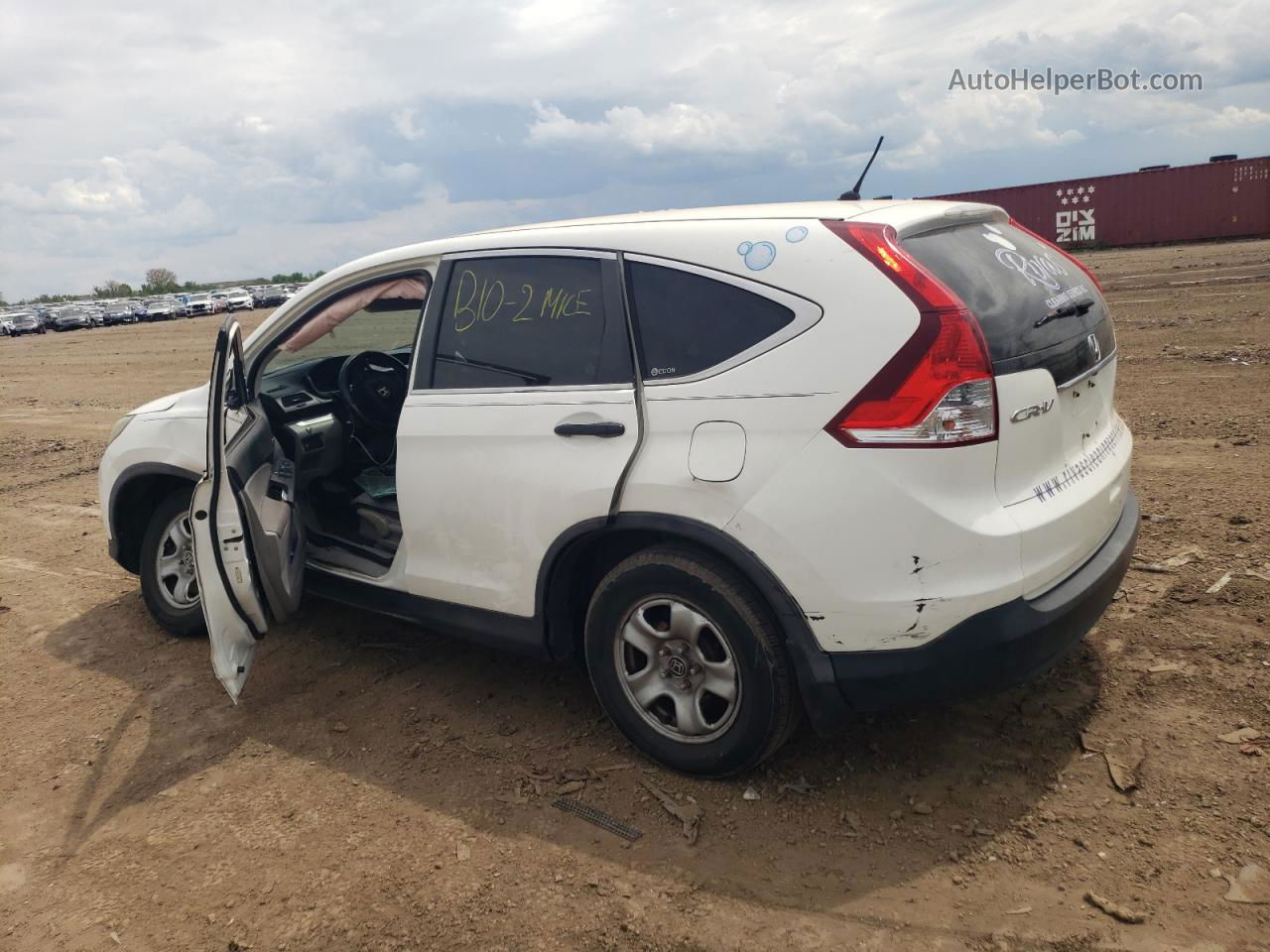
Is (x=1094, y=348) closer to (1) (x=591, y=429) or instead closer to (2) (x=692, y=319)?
(2) (x=692, y=319)

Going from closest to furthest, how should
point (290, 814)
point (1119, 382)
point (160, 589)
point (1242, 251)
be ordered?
1. point (290, 814)
2. point (160, 589)
3. point (1119, 382)
4. point (1242, 251)

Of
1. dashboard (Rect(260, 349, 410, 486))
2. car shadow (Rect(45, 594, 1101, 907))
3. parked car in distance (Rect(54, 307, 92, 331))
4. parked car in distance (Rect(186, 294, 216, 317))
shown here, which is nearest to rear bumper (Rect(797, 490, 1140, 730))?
car shadow (Rect(45, 594, 1101, 907))

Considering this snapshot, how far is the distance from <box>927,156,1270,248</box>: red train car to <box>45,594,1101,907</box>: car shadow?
30.1 metres

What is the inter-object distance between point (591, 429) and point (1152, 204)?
1380 inches

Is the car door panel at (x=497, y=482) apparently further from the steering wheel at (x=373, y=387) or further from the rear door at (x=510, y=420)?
the steering wheel at (x=373, y=387)

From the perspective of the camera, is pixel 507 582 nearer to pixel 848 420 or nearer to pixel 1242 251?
pixel 848 420

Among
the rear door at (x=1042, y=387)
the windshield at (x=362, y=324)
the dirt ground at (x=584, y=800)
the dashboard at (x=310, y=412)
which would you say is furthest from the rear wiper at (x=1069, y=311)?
the dashboard at (x=310, y=412)

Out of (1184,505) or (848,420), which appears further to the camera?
(1184,505)

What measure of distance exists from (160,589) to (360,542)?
122 cm

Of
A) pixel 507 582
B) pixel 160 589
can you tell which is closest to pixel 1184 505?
pixel 507 582

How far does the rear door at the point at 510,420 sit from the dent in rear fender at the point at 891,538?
0.62 meters

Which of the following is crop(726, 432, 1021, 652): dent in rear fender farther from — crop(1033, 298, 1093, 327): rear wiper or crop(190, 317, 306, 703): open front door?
crop(190, 317, 306, 703): open front door

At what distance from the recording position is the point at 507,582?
3.41m

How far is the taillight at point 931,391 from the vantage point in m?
2.56
